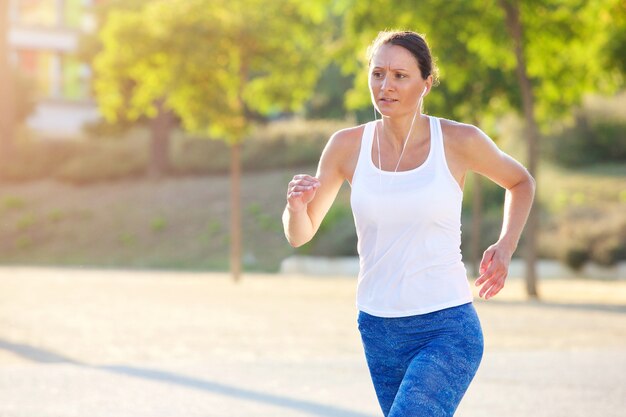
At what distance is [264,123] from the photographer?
53.0m

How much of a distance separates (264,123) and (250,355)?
41.3m

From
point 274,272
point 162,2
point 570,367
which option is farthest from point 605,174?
point 570,367

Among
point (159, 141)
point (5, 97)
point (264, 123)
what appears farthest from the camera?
point (264, 123)

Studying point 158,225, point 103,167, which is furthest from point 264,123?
point 158,225

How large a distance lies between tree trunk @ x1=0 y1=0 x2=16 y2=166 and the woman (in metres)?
39.5

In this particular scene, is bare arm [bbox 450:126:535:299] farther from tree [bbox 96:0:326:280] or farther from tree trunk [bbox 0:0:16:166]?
tree trunk [bbox 0:0:16:166]

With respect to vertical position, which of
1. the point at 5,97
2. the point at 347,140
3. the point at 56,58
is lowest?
the point at 5,97

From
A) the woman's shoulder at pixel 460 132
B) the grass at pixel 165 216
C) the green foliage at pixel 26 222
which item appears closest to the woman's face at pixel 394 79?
the woman's shoulder at pixel 460 132

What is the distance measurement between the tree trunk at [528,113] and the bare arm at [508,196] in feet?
48.4

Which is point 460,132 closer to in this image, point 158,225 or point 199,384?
point 199,384

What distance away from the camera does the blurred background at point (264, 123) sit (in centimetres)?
2053

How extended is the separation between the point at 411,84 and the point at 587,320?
39.9ft

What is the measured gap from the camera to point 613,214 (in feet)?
92.3

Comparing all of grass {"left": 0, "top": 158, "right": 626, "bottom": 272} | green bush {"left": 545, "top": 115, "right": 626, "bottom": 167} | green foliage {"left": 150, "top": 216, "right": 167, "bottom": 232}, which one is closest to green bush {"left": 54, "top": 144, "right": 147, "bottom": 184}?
grass {"left": 0, "top": 158, "right": 626, "bottom": 272}
